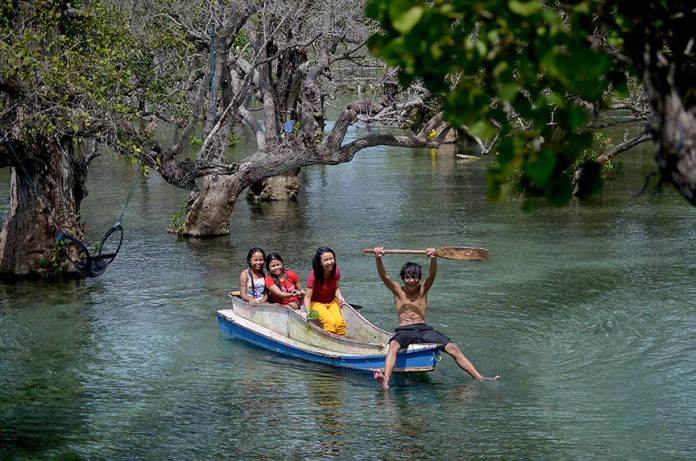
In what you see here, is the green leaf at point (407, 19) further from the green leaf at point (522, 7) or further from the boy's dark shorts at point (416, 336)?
the boy's dark shorts at point (416, 336)

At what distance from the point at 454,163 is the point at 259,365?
831 inches

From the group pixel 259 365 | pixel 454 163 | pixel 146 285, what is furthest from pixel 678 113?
pixel 454 163

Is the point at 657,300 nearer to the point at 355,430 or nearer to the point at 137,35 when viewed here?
the point at 355,430

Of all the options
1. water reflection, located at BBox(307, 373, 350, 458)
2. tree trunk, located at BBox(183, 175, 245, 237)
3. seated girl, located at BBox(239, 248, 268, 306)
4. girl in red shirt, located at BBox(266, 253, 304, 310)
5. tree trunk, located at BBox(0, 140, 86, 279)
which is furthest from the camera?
tree trunk, located at BBox(183, 175, 245, 237)

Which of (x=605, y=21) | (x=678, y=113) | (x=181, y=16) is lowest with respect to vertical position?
(x=678, y=113)

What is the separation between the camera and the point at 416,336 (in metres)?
11.5

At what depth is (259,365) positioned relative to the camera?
12703mm

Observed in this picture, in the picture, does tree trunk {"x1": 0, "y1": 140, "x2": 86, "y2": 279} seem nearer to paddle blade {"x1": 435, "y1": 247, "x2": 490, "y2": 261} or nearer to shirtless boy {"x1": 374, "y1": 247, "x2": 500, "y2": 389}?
shirtless boy {"x1": 374, "y1": 247, "x2": 500, "y2": 389}

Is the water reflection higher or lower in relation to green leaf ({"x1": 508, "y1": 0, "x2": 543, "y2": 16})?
lower

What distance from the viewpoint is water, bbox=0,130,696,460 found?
10094 mm

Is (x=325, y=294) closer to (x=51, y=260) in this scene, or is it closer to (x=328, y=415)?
(x=328, y=415)

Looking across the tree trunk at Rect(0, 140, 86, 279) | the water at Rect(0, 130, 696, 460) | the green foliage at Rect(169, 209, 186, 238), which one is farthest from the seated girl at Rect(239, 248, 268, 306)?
the green foliage at Rect(169, 209, 186, 238)

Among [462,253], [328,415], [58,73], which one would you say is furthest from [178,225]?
[328,415]

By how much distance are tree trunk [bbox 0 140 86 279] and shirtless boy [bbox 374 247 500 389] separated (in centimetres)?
724
